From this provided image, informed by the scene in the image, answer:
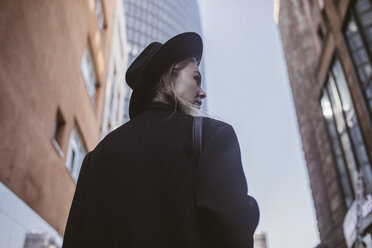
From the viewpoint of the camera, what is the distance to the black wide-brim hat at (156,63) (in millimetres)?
1765

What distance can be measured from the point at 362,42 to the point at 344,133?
4.89 metres

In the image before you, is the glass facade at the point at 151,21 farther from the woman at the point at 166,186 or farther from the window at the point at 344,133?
the woman at the point at 166,186

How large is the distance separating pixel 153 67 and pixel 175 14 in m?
85.6

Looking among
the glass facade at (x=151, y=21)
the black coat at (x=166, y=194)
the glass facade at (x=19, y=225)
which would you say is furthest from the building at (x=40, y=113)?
the glass facade at (x=151, y=21)

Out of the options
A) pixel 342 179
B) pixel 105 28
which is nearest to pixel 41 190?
pixel 105 28

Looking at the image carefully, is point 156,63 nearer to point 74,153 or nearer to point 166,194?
point 166,194

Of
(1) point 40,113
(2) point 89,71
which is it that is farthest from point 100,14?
(1) point 40,113

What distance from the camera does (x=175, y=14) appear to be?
83250 millimetres

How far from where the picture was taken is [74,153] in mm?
11719

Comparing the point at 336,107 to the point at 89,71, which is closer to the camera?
the point at 89,71

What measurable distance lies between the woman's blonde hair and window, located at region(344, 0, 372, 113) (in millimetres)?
11936

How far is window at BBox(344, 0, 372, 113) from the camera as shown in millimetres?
12000

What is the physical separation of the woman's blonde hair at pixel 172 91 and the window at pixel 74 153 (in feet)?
31.4

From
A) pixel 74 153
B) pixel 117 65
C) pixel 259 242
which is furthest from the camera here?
pixel 117 65
